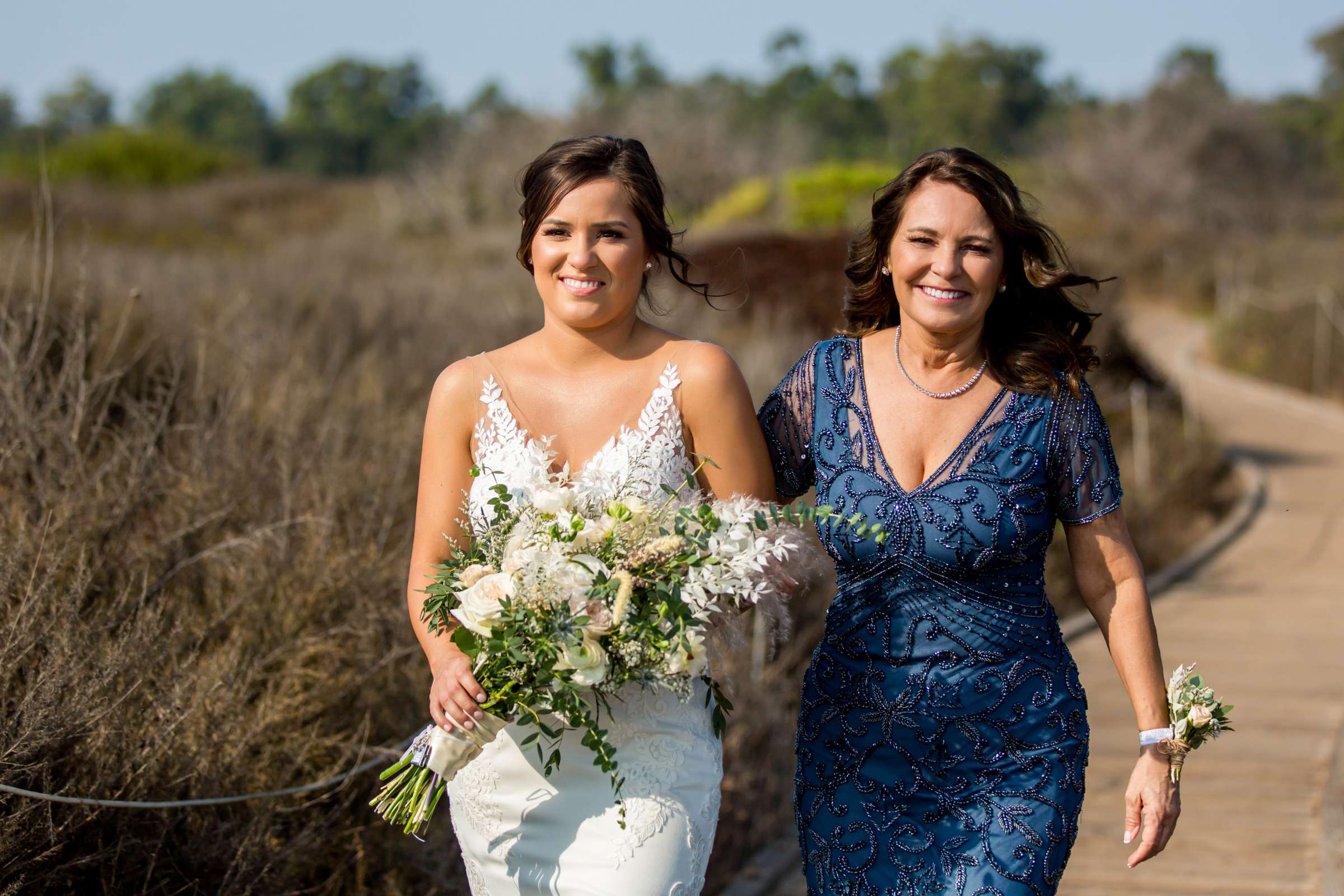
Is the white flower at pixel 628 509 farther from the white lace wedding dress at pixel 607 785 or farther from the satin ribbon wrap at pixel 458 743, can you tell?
the satin ribbon wrap at pixel 458 743

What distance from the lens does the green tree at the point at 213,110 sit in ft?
241

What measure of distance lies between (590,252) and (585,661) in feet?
2.93

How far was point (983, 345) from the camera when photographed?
3.12m

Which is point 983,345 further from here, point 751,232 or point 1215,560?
point 751,232

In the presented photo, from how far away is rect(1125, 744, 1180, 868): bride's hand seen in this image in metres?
2.80

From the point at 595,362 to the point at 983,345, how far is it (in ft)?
3.05

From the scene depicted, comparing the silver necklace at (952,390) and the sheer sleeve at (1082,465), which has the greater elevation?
the silver necklace at (952,390)

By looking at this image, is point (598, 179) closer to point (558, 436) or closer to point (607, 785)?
point (558, 436)

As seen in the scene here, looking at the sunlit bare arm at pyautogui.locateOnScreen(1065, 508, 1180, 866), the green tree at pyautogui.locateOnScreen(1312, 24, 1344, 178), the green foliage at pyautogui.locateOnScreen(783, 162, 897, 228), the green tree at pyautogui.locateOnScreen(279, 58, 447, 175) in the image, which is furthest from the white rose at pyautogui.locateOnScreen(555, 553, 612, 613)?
the green tree at pyautogui.locateOnScreen(279, 58, 447, 175)

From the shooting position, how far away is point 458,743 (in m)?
2.67

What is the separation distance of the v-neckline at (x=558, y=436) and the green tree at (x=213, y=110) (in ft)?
243

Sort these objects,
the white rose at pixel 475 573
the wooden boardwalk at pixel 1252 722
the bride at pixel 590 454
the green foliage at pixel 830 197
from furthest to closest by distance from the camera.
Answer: the green foliage at pixel 830 197 < the wooden boardwalk at pixel 1252 722 < the bride at pixel 590 454 < the white rose at pixel 475 573

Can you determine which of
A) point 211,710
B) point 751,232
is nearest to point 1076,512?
point 211,710

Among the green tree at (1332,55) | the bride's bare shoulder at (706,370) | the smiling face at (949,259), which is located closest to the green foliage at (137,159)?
the bride's bare shoulder at (706,370)
